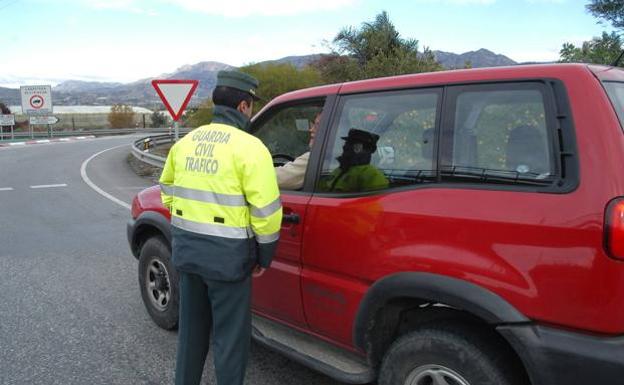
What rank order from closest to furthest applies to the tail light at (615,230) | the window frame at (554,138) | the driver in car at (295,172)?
1. the tail light at (615,230)
2. the window frame at (554,138)
3. the driver in car at (295,172)

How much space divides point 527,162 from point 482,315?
64 cm

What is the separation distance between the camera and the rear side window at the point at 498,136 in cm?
220

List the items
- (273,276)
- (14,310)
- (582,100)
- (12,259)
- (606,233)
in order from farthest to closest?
1. (12,259)
2. (14,310)
3. (273,276)
4. (582,100)
5. (606,233)

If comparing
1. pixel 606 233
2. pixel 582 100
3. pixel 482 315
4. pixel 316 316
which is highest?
pixel 582 100

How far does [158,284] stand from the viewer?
412 cm

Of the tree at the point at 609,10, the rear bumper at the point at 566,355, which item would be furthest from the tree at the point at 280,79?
the rear bumper at the point at 566,355

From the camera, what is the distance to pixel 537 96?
2.23 m

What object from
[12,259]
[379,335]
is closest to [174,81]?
[12,259]

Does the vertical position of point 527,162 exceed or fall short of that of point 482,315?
it exceeds it

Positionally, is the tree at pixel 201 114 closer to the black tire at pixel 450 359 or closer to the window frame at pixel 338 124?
the window frame at pixel 338 124

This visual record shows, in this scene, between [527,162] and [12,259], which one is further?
[12,259]

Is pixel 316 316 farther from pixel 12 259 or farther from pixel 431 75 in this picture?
pixel 12 259

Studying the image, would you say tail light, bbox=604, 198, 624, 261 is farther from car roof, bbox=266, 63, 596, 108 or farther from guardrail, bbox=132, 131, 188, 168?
guardrail, bbox=132, 131, 188, 168

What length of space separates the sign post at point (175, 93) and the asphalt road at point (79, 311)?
7.29 ft
